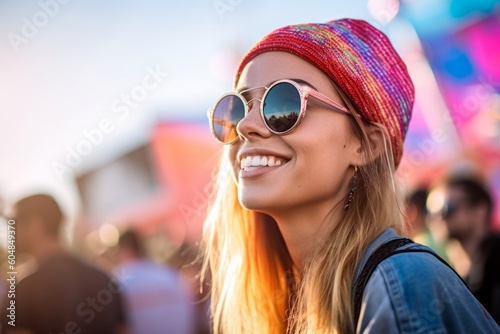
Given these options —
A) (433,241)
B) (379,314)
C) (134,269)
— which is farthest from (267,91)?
(134,269)

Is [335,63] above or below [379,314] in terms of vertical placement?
above

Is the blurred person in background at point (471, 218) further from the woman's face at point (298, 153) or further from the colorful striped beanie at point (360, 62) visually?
the woman's face at point (298, 153)

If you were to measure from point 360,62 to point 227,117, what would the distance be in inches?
20.0

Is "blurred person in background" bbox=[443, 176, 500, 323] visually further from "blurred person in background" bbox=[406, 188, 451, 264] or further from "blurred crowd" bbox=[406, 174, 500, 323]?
"blurred person in background" bbox=[406, 188, 451, 264]

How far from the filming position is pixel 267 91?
72.6 inches

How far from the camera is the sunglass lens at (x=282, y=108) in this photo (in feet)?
5.86

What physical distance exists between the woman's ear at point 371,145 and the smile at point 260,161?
10.7 inches

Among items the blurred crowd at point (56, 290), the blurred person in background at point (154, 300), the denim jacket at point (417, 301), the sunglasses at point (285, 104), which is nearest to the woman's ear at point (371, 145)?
the sunglasses at point (285, 104)

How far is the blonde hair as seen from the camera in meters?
1.62

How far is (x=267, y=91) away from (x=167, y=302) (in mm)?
3355

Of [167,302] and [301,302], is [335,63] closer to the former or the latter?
[301,302]

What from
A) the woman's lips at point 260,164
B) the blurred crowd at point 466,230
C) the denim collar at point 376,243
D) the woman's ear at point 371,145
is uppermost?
the woman's lips at point 260,164

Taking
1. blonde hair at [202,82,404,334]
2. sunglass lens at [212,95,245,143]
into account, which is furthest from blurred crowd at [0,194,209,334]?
sunglass lens at [212,95,245,143]

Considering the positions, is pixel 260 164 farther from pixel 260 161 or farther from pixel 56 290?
pixel 56 290
